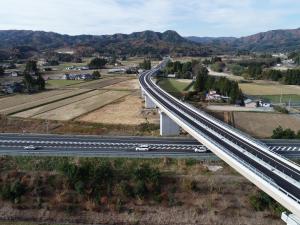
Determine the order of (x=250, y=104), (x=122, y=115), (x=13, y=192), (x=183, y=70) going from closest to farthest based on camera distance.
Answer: (x=13, y=192)
(x=122, y=115)
(x=250, y=104)
(x=183, y=70)

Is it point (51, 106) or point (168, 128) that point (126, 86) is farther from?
point (168, 128)

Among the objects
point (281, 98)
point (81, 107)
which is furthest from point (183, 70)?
point (81, 107)

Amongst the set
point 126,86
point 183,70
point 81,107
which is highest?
point 183,70

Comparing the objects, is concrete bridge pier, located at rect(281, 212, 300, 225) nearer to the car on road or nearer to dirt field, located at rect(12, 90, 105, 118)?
the car on road

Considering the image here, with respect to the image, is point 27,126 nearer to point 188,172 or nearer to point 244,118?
point 188,172

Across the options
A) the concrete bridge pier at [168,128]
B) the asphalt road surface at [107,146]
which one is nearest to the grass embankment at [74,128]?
the concrete bridge pier at [168,128]

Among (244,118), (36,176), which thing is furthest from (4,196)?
(244,118)

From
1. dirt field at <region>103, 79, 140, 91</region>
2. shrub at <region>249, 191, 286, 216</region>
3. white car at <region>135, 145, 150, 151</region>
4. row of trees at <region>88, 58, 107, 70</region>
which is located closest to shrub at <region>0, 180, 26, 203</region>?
white car at <region>135, 145, 150, 151</region>
